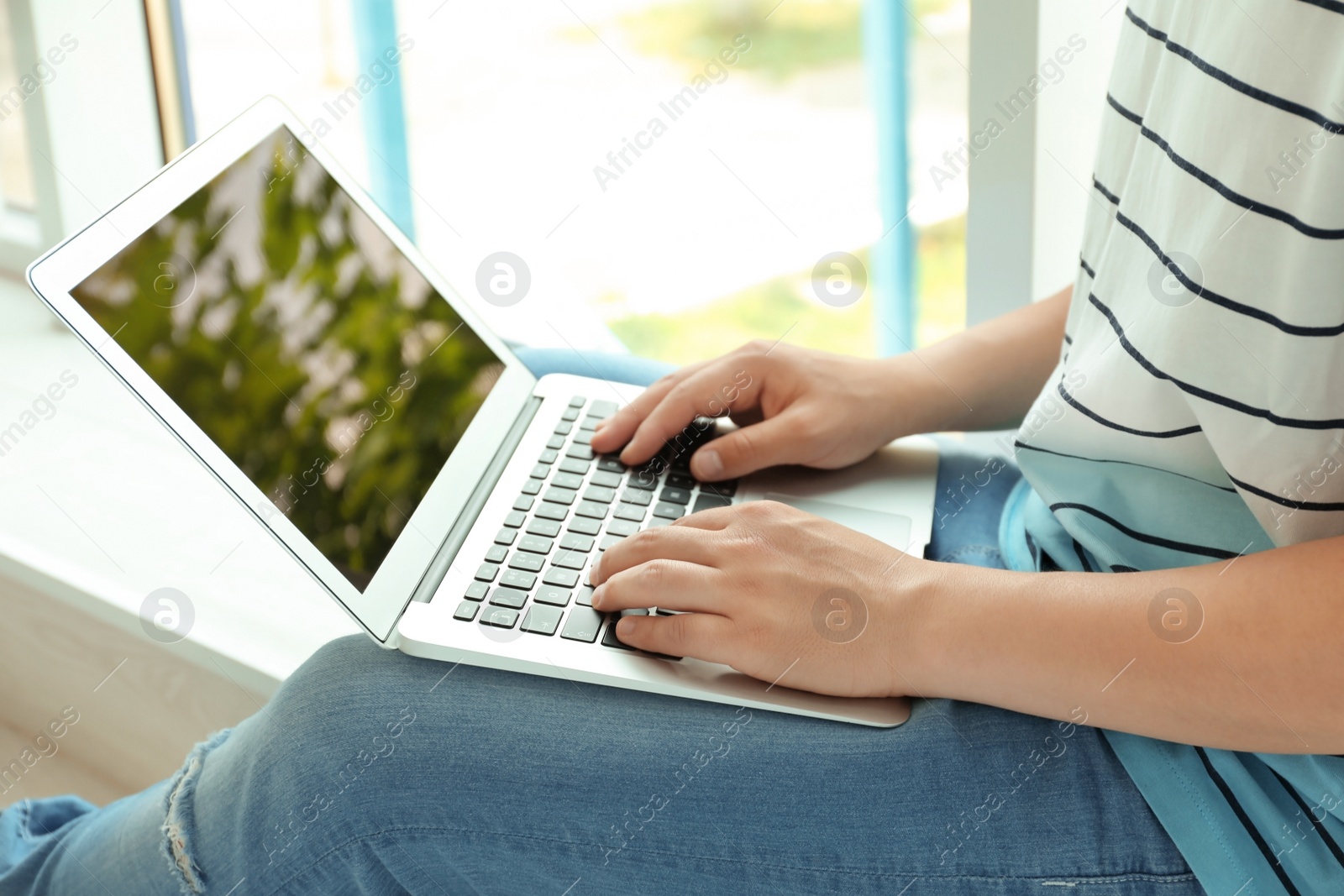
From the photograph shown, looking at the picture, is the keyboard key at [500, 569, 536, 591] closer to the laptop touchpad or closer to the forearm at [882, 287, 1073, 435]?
the laptop touchpad

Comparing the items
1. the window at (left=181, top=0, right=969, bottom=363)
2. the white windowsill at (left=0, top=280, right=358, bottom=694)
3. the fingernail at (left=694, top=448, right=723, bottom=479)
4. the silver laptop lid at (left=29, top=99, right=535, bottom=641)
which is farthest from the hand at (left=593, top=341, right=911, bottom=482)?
the window at (left=181, top=0, right=969, bottom=363)

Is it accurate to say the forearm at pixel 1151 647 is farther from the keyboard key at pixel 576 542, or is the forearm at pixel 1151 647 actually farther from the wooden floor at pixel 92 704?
the wooden floor at pixel 92 704

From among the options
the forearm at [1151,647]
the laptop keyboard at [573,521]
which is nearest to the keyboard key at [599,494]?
the laptop keyboard at [573,521]

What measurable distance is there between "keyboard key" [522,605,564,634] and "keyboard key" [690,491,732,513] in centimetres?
13

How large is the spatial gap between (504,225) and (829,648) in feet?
4.42

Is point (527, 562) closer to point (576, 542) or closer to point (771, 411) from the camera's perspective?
point (576, 542)

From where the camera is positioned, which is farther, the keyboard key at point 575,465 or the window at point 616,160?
the window at point 616,160

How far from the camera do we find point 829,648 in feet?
1.50

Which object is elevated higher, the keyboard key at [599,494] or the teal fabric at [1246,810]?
the keyboard key at [599,494]

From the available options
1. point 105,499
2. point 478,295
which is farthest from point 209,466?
point 478,295

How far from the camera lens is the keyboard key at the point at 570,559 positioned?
21.9 inches

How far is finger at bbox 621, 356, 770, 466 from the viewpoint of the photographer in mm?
632

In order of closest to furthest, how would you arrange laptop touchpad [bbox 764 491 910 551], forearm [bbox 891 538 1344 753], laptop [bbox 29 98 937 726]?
forearm [bbox 891 538 1344 753] < laptop [bbox 29 98 937 726] < laptop touchpad [bbox 764 491 910 551]

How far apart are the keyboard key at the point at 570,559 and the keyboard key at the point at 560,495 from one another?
5cm
